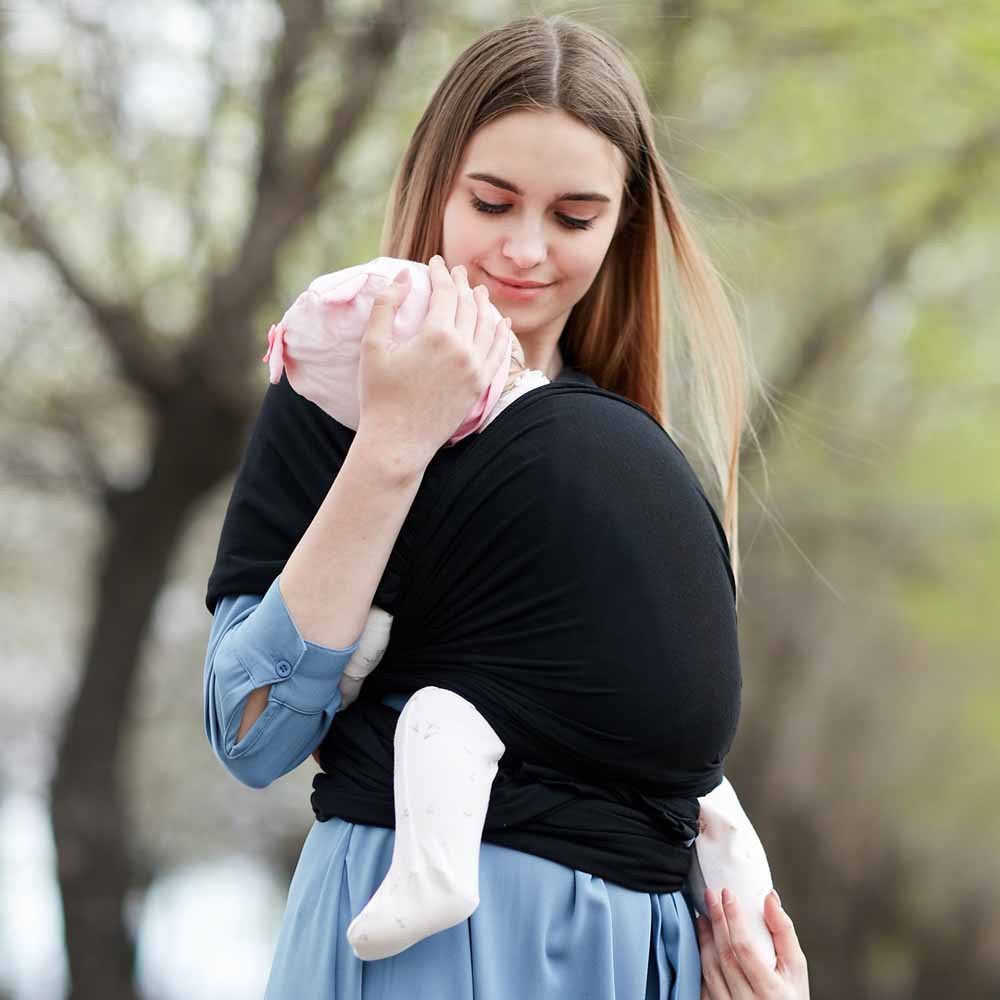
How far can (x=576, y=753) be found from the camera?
1.70m

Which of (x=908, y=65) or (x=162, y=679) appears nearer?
(x=908, y=65)

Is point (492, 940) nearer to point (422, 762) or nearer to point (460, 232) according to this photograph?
point (422, 762)

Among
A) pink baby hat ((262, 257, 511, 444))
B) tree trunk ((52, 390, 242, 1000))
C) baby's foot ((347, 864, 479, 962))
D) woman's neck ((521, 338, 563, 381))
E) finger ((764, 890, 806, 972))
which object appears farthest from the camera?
tree trunk ((52, 390, 242, 1000))

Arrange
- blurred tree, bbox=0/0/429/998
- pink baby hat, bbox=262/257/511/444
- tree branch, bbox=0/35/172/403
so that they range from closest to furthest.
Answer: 1. pink baby hat, bbox=262/257/511/444
2. blurred tree, bbox=0/0/429/998
3. tree branch, bbox=0/35/172/403

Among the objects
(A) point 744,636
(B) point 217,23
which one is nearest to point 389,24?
(B) point 217,23

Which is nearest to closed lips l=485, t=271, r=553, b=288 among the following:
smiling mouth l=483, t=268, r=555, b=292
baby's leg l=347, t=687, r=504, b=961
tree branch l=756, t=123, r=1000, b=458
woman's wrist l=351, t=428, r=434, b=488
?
smiling mouth l=483, t=268, r=555, b=292

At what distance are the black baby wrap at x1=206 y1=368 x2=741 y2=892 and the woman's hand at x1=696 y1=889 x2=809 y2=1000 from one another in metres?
0.10

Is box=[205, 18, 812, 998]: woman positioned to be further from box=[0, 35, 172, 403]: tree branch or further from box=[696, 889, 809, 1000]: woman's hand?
box=[0, 35, 172, 403]: tree branch

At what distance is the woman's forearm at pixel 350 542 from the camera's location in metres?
1.63

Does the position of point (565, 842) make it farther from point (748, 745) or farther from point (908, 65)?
point (748, 745)

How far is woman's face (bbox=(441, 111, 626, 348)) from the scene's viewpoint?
1896 mm

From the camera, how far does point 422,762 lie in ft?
5.27

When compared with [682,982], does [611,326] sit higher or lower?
higher

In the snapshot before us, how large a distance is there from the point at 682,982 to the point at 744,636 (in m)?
8.23
